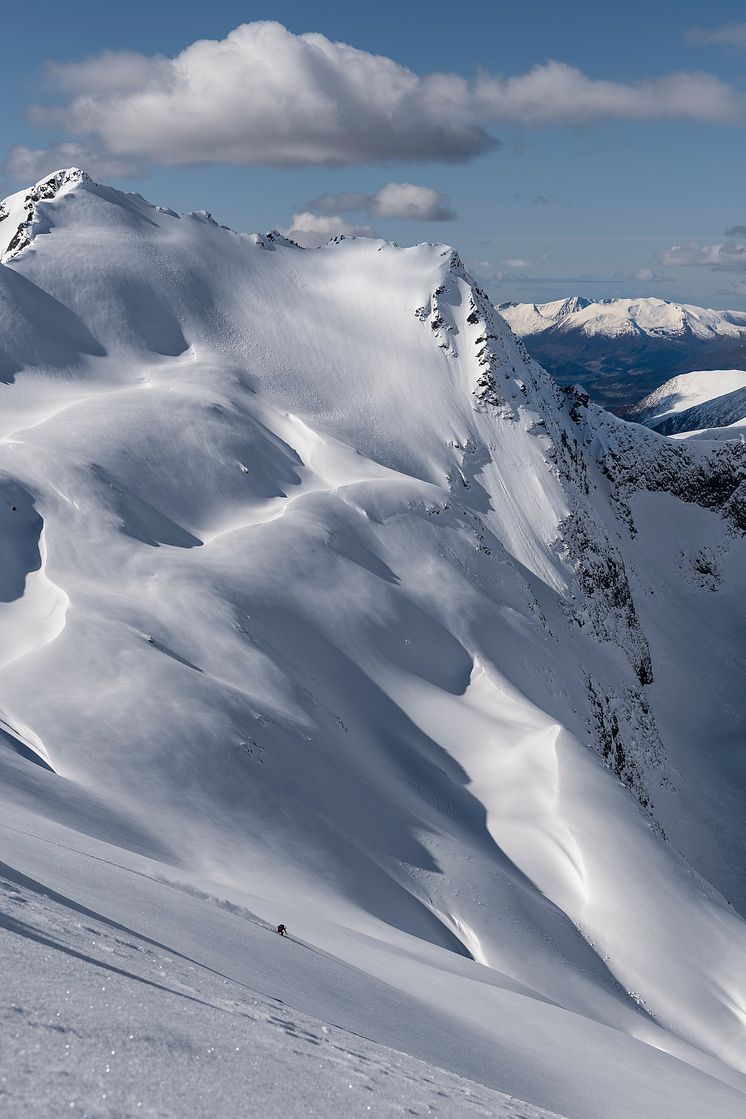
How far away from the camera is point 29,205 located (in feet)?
324

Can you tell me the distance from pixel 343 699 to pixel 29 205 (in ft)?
256

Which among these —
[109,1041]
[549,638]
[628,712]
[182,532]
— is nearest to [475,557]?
[549,638]

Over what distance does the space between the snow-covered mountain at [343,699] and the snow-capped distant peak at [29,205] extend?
0.67m

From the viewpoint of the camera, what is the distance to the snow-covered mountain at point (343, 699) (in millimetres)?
10156

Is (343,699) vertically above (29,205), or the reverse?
(29,205)

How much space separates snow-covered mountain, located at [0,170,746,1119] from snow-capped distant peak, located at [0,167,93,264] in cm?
67

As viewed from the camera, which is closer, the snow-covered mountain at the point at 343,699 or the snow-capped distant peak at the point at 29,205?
the snow-covered mountain at the point at 343,699

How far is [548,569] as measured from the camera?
83.4m

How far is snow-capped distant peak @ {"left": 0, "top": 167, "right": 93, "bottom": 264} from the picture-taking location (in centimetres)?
9296

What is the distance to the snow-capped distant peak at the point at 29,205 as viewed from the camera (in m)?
93.0

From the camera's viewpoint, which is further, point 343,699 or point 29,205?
point 29,205

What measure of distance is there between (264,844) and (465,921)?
10.2 meters

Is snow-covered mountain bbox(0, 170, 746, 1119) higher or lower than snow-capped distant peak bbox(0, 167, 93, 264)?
lower

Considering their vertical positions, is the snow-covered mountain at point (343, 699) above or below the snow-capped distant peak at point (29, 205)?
below
